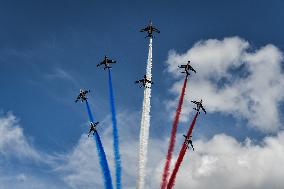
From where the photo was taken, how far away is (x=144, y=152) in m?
125

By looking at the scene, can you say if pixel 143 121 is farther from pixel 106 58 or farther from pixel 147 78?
pixel 106 58

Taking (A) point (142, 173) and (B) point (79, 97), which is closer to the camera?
(A) point (142, 173)

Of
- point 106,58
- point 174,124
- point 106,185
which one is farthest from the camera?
point 106,58

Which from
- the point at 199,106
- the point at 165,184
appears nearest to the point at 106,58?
the point at 199,106

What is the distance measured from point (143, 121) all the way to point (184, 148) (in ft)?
50.1

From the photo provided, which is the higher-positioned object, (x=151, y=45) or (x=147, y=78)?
(x=151, y=45)

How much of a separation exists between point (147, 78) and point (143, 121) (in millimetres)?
13568

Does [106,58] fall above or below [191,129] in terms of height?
above

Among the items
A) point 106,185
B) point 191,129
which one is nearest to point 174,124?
point 191,129

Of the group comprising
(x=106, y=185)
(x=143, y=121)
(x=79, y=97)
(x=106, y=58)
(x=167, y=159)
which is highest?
(x=106, y=58)

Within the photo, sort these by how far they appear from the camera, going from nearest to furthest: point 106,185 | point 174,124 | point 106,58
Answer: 1. point 106,185
2. point 174,124
3. point 106,58

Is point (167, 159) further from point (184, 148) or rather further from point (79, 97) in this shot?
point (79, 97)

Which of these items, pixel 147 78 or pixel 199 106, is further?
pixel 199 106

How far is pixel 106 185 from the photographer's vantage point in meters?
119
